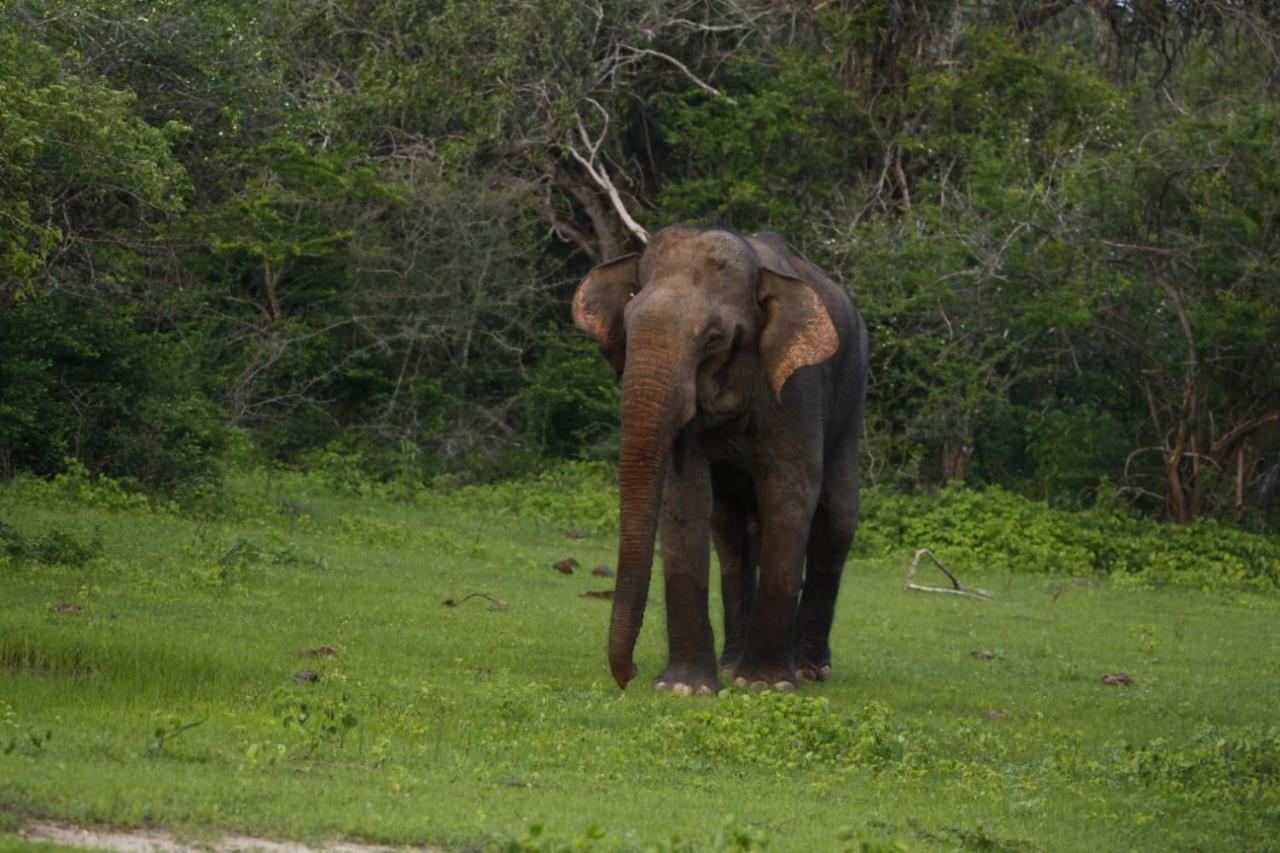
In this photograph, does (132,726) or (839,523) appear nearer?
(132,726)

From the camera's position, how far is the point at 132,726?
388 inches

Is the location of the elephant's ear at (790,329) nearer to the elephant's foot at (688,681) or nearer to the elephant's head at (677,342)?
the elephant's head at (677,342)

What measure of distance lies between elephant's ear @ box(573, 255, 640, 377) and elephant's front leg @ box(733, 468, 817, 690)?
1.30 m

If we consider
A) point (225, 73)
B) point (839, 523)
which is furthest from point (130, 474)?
point (839, 523)

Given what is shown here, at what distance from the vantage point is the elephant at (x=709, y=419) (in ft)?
40.4

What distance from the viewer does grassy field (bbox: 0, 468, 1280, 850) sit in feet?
27.7

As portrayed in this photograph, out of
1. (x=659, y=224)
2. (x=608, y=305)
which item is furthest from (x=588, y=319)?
(x=659, y=224)

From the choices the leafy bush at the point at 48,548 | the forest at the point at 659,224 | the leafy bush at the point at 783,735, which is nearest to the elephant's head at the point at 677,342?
the leafy bush at the point at 783,735

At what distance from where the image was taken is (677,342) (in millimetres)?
12516

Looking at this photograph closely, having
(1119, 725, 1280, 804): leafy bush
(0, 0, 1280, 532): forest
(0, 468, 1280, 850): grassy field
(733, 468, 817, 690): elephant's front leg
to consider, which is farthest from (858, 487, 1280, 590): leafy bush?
(1119, 725, 1280, 804): leafy bush

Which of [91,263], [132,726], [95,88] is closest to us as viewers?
[132,726]

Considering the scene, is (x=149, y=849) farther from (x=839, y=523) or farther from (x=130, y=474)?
(x=130, y=474)

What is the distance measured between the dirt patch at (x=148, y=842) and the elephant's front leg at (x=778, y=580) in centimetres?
613

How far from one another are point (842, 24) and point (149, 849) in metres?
27.6
